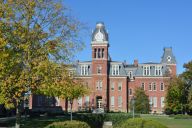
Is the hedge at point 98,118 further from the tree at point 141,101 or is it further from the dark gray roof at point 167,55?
the dark gray roof at point 167,55

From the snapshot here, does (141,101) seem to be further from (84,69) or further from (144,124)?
(144,124)

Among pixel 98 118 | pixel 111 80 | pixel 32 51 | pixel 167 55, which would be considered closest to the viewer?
pixel 32 51

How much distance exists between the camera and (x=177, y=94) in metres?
43.9

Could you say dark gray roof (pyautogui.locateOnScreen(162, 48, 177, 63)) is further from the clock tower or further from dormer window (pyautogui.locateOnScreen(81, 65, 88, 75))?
dormer window (pyautogui.locateOnScreen(81, 65, 88, 75))

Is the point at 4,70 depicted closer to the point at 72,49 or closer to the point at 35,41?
the point at 35,41

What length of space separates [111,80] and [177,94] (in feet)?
52.0

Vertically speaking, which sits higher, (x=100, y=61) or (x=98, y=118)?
(x=100, y=61)

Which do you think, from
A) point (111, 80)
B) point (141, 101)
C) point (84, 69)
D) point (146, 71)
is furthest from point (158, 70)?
point (84, 69)

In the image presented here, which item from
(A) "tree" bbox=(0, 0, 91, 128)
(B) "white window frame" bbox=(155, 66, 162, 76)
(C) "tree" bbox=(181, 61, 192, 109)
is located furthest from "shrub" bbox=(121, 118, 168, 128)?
(B) "white window frame" bbox=(155, 66, 162, 76)

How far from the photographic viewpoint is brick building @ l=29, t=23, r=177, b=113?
2004 inches

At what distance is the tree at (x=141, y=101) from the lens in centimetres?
4788

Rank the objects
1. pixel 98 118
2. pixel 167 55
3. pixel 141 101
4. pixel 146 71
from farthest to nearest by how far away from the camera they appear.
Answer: pixel 167 55 → pixel 146 71 → pixel 141 101 → pixel 98 118

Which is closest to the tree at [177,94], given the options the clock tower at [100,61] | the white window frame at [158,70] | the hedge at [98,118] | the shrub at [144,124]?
the white window frame at [158,70]

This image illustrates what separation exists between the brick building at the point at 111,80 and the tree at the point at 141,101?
2.84 metres
